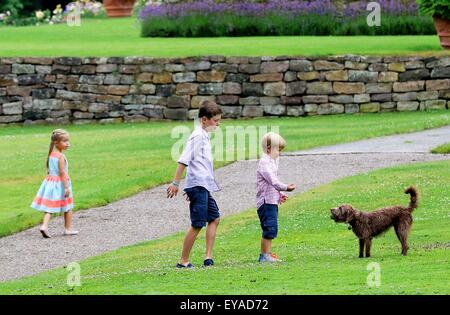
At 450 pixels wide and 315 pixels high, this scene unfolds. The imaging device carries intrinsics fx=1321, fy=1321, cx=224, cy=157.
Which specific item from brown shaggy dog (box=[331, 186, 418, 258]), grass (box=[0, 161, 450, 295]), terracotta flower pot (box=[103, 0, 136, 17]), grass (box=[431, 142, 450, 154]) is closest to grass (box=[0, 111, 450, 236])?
grass (box=[431, 142, 450, 154])

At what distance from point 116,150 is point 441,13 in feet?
24.0

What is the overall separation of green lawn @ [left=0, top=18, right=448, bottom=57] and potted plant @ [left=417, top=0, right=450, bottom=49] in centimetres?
24

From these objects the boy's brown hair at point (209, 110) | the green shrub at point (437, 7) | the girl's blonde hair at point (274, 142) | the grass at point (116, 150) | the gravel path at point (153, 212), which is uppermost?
the boy's brown hair at point (209, 110)

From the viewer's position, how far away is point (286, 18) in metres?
29.9

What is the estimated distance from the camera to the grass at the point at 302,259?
1010 cm

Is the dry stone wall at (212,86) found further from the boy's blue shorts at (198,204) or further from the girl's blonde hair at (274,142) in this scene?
the boy's blue shorts at (198,204)

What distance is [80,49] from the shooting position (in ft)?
93.6

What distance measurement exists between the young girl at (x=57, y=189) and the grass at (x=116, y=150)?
0.57 m

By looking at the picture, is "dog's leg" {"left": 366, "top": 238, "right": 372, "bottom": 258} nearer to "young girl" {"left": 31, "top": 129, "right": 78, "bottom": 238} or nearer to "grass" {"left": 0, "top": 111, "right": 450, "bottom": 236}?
"young girl" {"left": 31, "top": 129, "right": 78, "bottom": 238}

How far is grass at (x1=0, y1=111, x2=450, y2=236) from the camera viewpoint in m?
17.3

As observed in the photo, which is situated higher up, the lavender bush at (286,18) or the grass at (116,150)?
the lavender bush at (286,18)

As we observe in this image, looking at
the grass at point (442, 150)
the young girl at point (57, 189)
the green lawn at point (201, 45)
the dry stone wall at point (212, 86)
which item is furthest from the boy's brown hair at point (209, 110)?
the green lawn at point (201, 45)
